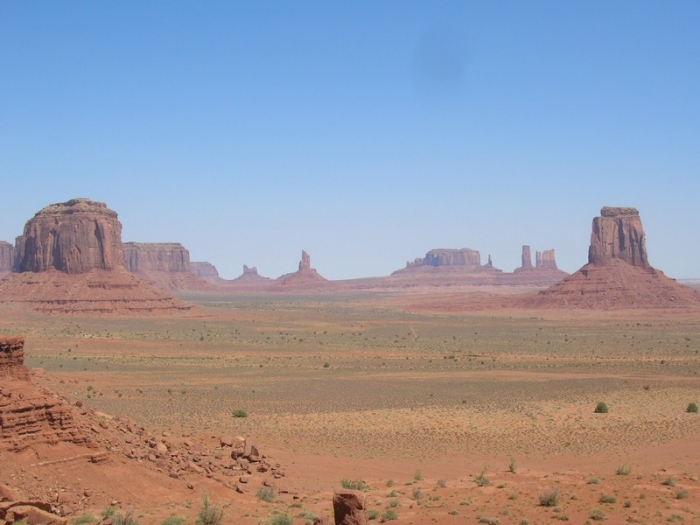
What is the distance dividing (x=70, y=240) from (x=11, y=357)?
8240 centimetres

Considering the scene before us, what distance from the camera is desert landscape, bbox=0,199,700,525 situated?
16.9 m

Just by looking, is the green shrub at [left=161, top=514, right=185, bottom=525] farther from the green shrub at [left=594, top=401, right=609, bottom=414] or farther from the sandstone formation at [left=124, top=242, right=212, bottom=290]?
the sandstone formation at [left=124, top=242, right=212, bottom=290]

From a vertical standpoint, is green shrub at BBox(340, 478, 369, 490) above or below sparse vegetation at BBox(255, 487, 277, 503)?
below

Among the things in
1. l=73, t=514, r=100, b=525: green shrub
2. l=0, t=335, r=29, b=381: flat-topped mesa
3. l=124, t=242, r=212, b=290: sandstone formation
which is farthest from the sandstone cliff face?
l=73, t=514, r=100, b=525: green shrub

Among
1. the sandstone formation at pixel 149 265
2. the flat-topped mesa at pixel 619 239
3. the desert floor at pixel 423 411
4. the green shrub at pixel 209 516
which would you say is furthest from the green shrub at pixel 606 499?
the sandstone formation at pixel 149 265

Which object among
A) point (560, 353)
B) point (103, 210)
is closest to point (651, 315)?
point (560, 353)

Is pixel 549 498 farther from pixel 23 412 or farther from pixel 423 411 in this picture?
pixel 423 411

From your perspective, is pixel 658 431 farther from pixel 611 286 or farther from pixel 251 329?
pixel 611 286

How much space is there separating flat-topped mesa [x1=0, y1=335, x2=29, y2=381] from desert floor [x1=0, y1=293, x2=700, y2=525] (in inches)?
124

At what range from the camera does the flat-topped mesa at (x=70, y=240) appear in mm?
96562

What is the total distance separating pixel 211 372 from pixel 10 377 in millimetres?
31460

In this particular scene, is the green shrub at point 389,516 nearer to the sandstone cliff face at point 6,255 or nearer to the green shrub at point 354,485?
the green shrub at point 354,485

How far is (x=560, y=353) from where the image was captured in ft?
206

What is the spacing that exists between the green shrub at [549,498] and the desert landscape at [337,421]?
0.10 m
